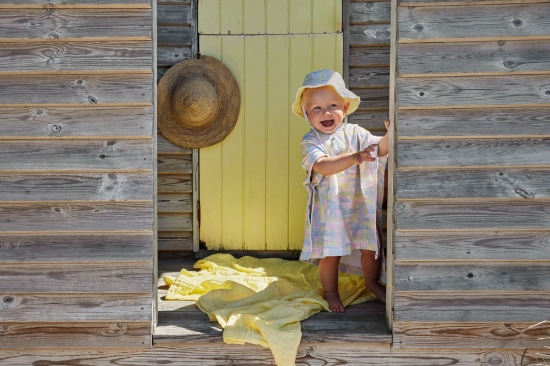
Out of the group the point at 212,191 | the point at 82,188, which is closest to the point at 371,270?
the point at 212,191

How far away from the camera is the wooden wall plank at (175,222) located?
539cm

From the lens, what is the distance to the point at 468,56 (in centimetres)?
336

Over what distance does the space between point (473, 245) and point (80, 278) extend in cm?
205

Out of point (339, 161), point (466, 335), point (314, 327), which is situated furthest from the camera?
point (339, 161)

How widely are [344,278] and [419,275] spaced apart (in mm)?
1169

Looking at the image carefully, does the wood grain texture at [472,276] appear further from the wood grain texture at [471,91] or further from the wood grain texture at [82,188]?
the wood grain texture at [82,188]

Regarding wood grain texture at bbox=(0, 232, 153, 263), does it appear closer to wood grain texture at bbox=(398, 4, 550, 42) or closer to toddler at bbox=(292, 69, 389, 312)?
toddler at bbox=(292, 69, 389, 312)

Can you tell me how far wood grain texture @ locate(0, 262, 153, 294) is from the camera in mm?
3428

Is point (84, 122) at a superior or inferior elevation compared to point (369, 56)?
inferior

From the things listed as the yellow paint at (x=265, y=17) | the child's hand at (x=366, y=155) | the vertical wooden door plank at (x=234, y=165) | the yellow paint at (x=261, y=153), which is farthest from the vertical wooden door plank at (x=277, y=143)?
the child's hand at (x=366, y=155)

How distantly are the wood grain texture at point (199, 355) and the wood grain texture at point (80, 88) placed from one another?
1.31 metres

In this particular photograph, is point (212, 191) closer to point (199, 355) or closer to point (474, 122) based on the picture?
point (199, 355)

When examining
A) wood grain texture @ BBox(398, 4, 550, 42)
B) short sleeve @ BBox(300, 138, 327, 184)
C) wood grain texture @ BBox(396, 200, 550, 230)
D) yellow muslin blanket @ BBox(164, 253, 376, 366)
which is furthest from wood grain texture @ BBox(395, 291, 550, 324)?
wood grain texture @ BBox(398, 4, 550, 42)

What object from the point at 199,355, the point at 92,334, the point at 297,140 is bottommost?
Result: the point at 199,355
